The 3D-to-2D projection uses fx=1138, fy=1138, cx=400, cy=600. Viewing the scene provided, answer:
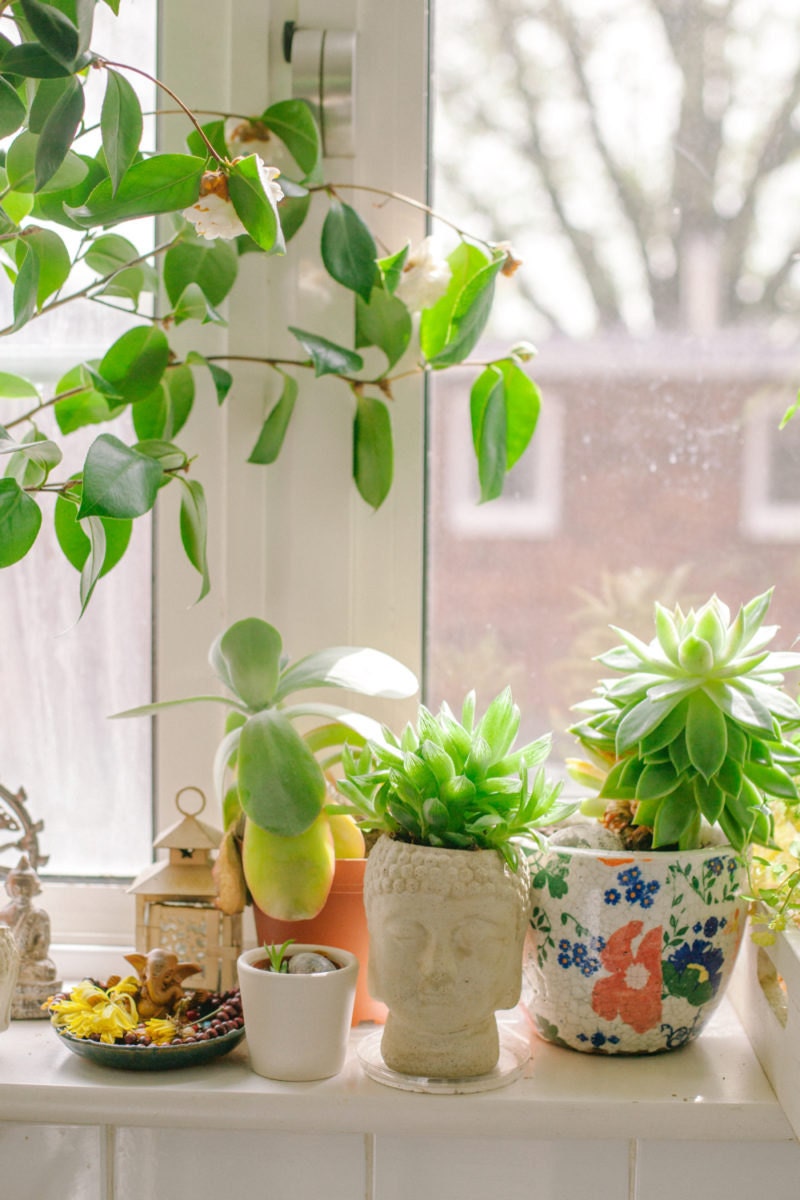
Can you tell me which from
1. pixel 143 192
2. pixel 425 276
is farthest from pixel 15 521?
pixel 425 276

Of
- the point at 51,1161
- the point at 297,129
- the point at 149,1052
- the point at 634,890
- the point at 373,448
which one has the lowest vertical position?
the point at 51,1161

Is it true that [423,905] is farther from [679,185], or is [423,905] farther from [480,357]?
[679,185]

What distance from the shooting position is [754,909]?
94cm

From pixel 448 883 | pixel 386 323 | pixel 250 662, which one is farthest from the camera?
pixel 386 323

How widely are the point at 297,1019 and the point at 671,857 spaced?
31 cm

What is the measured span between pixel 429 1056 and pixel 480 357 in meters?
0.64

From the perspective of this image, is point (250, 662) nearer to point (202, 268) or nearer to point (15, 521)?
point (15, 521)

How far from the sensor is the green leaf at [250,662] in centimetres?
93

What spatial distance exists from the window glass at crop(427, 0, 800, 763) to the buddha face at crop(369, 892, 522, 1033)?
339 millimetres

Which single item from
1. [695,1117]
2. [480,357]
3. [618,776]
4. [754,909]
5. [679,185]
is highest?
[679,185]

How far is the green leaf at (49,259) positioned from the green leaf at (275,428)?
0.75 ft

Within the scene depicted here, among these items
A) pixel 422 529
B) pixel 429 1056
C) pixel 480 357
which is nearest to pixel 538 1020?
pixel 429 1056

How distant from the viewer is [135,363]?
97 cm

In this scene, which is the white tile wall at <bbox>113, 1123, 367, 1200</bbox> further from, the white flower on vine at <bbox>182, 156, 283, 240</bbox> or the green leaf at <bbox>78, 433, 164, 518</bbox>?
the white flower on vine at <bbox>182, 156, 283, 240</bbox>
